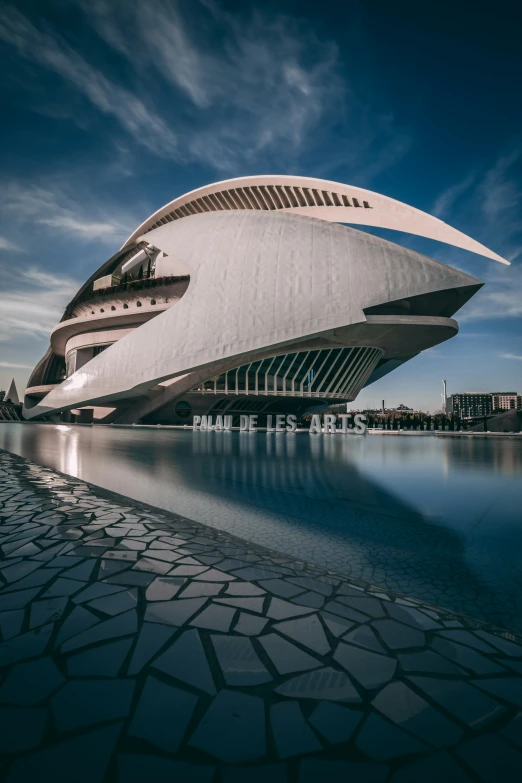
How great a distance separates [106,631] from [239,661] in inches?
23.6

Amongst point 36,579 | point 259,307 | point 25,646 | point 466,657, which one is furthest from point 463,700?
point 259,307

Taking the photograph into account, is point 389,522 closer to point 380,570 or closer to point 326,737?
point 380,570

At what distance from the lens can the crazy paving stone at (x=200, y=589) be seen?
2.02 meters

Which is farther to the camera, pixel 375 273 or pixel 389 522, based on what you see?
pixel 375 273

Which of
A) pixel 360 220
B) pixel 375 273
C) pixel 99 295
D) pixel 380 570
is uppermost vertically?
pixel 360 220

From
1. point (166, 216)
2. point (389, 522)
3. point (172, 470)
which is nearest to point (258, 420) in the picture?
point (166, 216)

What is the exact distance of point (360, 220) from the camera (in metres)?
24.8

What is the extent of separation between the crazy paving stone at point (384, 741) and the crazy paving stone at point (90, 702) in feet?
2.29

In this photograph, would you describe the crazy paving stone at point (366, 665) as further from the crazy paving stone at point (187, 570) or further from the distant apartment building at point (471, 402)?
the distant apartment building at point (471, 402)

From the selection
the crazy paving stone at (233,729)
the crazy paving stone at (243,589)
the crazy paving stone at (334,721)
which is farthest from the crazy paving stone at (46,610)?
the crazy paving stone at (334,721)

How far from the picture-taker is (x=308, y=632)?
1.67 m

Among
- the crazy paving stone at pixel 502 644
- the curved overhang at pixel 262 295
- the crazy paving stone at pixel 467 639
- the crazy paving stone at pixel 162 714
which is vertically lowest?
the crazy paving stone at pixel 502 644

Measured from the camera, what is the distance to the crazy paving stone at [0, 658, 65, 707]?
1255 mm

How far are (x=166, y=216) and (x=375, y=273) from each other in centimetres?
2229
